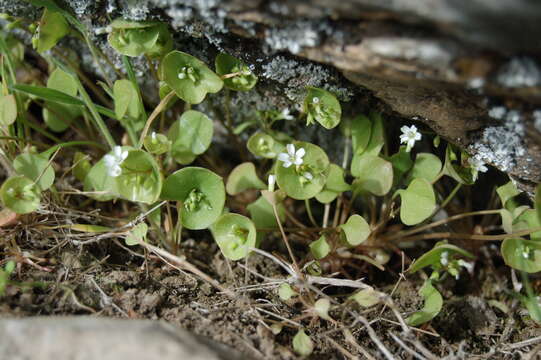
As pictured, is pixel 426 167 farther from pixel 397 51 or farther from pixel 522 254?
pixel 397 51

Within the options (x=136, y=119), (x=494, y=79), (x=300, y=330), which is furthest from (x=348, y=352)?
(x=136, y=119)

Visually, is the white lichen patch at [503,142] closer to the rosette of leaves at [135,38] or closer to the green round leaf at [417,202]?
the green round leaf at [417,202]

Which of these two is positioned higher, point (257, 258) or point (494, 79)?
point (494, 79)

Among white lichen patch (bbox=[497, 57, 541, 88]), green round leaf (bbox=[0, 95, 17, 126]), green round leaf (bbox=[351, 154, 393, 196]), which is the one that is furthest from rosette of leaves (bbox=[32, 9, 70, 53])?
white lichen patch (bbox=[497, 57, 541, 88])

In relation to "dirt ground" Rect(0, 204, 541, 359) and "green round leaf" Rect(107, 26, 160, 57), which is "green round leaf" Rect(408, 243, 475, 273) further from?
"green round leaf" Rect(107, 26, 160, 57)

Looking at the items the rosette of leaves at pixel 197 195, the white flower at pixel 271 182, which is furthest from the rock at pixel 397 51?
the rosette of leaves at pixel 197 195

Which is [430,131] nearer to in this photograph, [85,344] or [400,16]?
[400,16]
